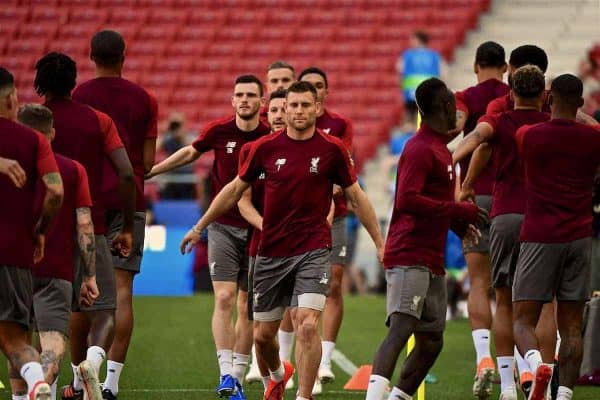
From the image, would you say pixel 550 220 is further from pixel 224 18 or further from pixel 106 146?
pixel 224 18

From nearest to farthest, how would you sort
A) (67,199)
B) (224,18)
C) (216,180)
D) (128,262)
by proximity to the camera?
(67,199) → (128,262) → (216,180) → (224,18)

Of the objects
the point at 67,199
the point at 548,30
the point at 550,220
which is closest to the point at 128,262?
the point at 67,199

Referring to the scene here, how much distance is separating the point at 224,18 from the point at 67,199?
73.8 feet

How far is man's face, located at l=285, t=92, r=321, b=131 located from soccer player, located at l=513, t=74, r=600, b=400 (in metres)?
1.40

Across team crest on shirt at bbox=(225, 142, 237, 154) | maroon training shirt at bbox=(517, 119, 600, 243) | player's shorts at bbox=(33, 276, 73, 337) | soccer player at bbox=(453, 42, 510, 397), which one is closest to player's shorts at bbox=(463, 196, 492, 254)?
soccer player at bbox=(453, 42, 510, 397)

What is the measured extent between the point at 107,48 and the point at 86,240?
1.90 metres

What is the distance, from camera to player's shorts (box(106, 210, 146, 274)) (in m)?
10.7

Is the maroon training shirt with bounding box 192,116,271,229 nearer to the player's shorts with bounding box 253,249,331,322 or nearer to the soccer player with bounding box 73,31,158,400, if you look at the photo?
the soccer player with bounding box 73,31,158,400

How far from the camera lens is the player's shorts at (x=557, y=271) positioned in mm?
9820

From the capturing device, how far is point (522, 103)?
1052 centimetres

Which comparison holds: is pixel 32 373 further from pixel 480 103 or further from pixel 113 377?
pixel 480 103

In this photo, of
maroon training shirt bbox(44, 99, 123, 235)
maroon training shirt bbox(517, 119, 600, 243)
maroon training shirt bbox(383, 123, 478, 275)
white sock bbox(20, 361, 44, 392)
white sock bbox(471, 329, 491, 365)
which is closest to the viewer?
white sock bbox(20, 361, 44, 392)

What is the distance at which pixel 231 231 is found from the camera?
11750 mm

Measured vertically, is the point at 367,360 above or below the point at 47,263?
below
